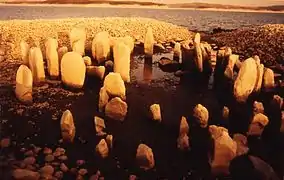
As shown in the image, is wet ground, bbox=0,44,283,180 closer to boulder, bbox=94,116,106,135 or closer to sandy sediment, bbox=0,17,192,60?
boulder, bbox=94,116,106,135

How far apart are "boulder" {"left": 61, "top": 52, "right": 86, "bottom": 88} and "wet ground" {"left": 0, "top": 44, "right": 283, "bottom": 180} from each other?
12.5 inches

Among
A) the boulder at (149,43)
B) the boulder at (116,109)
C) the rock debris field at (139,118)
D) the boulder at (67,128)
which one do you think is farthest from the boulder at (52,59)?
the boulder at (149,43)

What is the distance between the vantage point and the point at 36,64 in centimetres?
1084

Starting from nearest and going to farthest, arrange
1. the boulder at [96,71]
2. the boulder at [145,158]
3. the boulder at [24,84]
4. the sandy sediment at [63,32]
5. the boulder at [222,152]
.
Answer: the boulder at [222,152]
the boulder at [145,158]
the boulder at [24,84]
the boulder at [96,71]
the sandy sediment at [63,32]

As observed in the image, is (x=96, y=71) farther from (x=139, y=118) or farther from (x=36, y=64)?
(x=139, y=118)

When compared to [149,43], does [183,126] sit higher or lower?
lower

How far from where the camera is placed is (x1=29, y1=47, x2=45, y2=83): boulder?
10758mm

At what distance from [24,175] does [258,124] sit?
5357 millimetres

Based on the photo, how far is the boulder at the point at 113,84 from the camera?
921 cm

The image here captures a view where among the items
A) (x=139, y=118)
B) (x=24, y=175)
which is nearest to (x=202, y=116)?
(x=139, y=118)

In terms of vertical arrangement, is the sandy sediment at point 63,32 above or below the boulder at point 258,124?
above

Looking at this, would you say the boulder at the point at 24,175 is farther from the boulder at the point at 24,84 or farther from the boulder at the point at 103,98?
the boulder at the point at 24,84

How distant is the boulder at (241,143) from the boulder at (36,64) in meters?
6.79

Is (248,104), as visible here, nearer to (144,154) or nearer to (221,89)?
(221,89)
